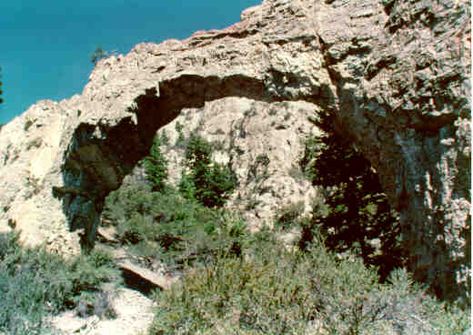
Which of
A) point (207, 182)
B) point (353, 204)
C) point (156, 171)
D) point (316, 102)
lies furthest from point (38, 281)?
point (156, 171)

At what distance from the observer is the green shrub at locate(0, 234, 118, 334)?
5660 mm

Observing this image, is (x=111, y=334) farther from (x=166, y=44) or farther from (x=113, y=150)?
(x=166, y=44)

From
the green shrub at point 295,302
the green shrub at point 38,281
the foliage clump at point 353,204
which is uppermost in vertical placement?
the foliage clump at point 353,204

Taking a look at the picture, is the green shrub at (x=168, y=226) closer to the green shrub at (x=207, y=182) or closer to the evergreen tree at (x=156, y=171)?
the green shrub at (x=207, y=182)

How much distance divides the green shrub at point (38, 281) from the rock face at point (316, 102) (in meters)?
0.93

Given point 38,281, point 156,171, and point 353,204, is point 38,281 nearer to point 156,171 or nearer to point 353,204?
point 353,204

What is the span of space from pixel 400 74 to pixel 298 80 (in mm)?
1761

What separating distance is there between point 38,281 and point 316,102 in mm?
5276

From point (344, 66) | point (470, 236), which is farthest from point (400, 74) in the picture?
point (470, 236)

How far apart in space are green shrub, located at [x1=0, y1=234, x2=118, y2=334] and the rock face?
0.93 metres

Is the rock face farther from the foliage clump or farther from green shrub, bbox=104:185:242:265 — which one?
green shrub, bbox=104:185:242:265

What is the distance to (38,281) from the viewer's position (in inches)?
278

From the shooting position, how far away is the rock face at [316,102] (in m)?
4.91

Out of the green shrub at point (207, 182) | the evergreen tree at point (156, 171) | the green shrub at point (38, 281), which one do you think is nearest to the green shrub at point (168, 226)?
the green shrub at point (207, 182)
